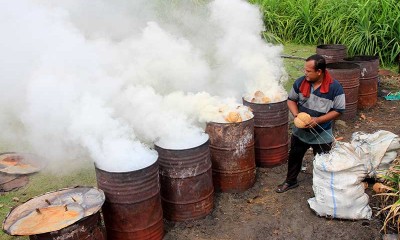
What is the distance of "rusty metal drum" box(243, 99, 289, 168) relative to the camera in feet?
18.8

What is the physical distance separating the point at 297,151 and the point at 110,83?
2.61 metres

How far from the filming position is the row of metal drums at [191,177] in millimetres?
3992

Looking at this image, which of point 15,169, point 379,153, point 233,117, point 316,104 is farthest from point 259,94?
point 15,169

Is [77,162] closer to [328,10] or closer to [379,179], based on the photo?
[379,179]

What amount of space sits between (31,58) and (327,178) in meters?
4.59

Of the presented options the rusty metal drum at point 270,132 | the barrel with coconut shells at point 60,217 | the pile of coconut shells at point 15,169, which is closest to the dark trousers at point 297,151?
the rusty metal drum at point 270,132

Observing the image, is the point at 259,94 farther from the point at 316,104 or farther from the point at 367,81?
the point at 367,81

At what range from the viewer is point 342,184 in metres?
4.39

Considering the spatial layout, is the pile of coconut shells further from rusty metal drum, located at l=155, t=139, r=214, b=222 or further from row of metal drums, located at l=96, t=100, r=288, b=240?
rusty metal drum, located at l=155, t=139, r=214, b=222

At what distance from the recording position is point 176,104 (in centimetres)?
521

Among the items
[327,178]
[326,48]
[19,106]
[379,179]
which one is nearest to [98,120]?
[327,178]

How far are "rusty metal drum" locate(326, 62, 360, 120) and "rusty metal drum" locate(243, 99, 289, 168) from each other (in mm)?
1949

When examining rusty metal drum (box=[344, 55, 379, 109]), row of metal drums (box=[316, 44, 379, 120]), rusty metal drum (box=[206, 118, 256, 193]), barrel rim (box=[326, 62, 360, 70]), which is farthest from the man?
rusty metal drum (box=[344, 55, 379, 109])

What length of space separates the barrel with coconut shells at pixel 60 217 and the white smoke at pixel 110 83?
0.46 metres
